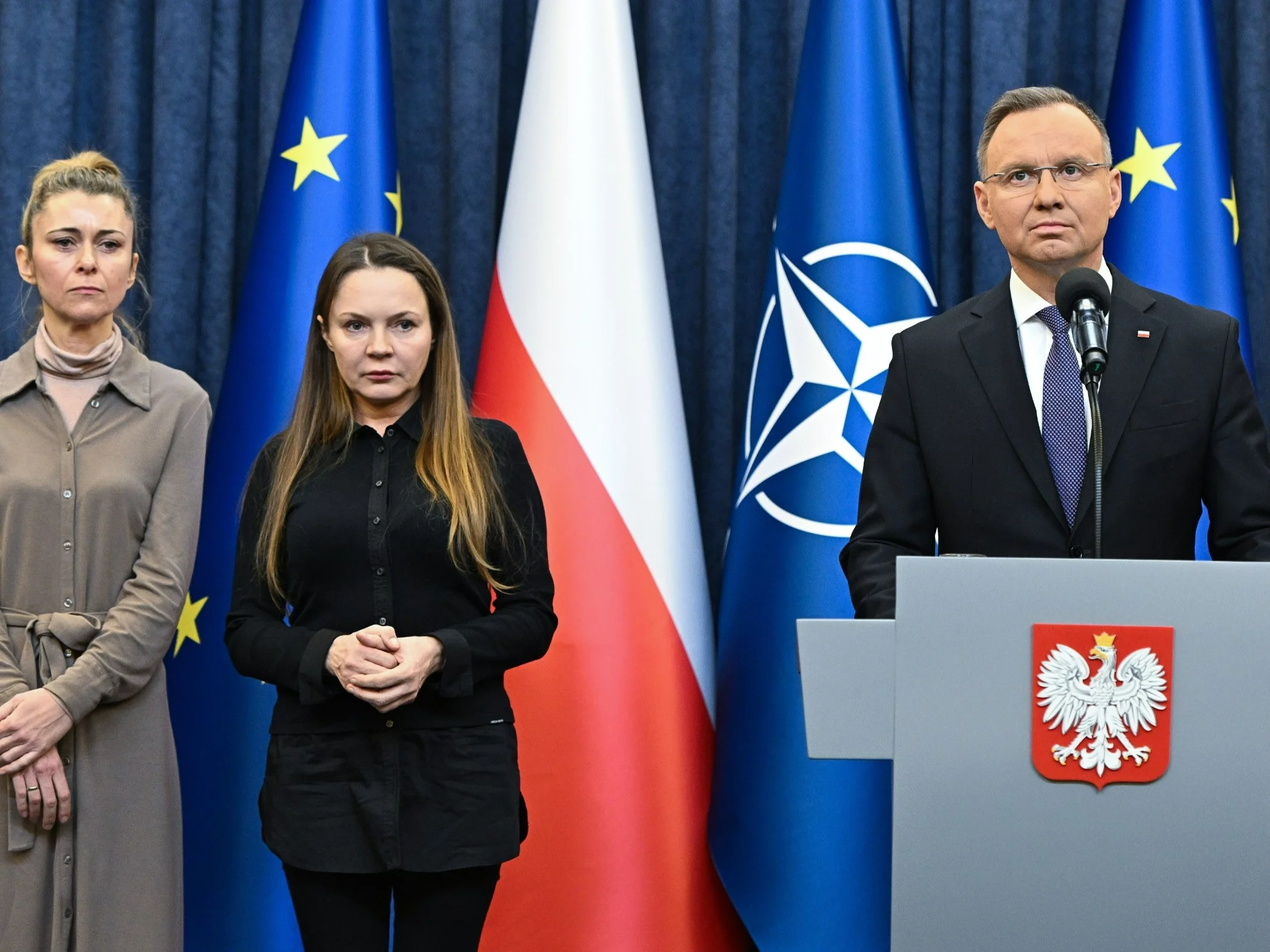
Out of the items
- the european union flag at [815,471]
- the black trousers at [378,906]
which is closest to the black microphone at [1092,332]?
the black trousers at [378,906]

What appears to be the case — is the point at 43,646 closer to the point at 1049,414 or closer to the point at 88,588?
the point at 88,588

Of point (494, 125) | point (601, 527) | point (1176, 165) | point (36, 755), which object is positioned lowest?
point (36, 755)

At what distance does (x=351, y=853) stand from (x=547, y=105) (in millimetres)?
1763

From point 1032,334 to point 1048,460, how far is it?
0.71ft

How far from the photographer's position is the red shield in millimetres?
1312

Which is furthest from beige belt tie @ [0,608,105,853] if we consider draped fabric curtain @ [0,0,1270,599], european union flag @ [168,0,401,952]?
draped fabric curtain @ [0,0,1270,599]

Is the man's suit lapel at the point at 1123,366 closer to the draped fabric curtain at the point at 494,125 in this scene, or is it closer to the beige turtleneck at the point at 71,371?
the draped fabric curtain at the point at 494,125

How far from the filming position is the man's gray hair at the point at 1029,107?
198 centimetres

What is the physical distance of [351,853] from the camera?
185 cm

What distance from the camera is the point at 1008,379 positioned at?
194 cm

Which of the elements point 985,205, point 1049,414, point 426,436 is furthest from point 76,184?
point 1049,414

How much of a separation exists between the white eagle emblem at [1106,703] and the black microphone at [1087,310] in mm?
337

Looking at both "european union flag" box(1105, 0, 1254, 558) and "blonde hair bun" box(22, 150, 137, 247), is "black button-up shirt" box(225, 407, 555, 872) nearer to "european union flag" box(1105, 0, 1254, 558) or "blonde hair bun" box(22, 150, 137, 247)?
"blonde hair bun" box(22, 150, 137, 247)

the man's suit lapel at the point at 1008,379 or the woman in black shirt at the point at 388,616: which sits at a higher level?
the man's suit lapel at the point at 1008,379
